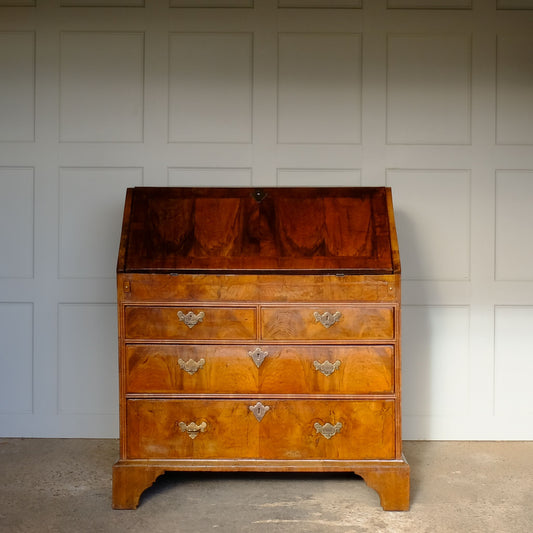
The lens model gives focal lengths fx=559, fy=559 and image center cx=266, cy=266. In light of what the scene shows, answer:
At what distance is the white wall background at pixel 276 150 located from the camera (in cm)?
354

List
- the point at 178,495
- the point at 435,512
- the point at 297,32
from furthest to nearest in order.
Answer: the point at 297,32 < the point at 178,495 < the point at 435,512

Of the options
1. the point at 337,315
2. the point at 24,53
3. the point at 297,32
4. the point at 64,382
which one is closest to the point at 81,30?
the point at 24,53

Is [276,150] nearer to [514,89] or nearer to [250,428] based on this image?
[514,89]

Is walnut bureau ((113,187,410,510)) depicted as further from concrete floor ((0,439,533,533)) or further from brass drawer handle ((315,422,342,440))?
concrete floor ((0,439,533,533))

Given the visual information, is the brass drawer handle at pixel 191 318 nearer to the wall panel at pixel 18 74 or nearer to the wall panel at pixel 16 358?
the wall panel at pixel 16 358

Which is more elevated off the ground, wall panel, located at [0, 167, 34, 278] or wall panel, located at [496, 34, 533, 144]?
wall panel, located at [496, 34, 533, 144]

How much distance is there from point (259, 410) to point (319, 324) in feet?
1.64

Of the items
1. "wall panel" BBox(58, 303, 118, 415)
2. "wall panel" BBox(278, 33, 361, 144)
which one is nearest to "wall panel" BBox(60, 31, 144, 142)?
"wall panel" BBox(278, 33, 361, 144)

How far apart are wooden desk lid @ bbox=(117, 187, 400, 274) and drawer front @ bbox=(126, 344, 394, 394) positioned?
381mm

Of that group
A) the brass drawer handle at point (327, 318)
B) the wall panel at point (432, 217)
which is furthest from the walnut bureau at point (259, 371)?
the wall panel at point (432, 217)

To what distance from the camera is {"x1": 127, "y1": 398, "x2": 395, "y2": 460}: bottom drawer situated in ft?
8.72

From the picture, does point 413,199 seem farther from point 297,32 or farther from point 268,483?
point 268,483

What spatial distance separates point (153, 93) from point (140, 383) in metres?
1.88

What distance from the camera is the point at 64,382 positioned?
3.56m
